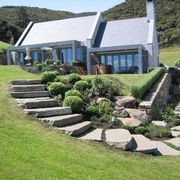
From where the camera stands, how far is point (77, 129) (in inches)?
458

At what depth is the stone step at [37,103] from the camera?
1298 centimetres

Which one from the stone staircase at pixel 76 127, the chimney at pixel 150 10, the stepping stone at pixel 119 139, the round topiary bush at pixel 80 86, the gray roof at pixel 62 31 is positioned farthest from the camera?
the gray roof at pixel 62 31

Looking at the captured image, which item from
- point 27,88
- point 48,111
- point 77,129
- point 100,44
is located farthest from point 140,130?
point 100,44

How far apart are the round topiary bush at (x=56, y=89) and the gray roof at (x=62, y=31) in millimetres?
21500

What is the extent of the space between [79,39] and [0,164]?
98.2ft

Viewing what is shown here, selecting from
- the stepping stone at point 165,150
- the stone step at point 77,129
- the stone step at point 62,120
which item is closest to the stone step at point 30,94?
the stone step at point 62,120

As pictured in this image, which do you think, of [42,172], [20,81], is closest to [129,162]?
[42,172]

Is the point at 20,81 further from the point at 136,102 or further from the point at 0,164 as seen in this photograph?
the point at 0,164

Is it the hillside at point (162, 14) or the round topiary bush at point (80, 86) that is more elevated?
the hillside at point (162, 14)

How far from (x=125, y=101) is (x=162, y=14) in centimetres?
8023

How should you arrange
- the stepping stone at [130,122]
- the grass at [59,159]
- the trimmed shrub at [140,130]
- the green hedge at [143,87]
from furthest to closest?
the green hedge at [143,87], the stepping stone at [130,122], the trimmed shrub at [140,130], the grass at [59,159]

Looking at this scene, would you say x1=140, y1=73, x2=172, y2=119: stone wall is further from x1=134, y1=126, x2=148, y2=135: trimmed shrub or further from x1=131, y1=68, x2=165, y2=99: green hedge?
x1=134, y1=126, x2=148, y2=135: trimmed shrub

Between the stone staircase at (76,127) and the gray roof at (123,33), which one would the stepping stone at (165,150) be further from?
the gray roof at (123,33)

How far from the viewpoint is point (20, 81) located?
16219 millimetres
